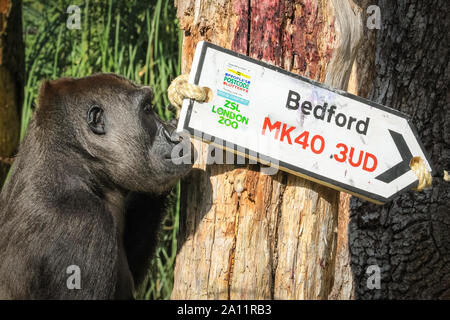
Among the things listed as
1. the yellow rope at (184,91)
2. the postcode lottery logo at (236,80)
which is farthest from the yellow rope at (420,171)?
the yellow rope at (184,91)

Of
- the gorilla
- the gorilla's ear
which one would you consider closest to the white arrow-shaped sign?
the gorilla

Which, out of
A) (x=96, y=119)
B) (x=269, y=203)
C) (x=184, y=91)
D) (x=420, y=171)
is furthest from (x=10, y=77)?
(x=420, y=171)

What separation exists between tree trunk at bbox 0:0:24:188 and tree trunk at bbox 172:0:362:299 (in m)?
2.62

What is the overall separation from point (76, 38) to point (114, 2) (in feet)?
1.52

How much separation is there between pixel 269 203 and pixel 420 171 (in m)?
0.57

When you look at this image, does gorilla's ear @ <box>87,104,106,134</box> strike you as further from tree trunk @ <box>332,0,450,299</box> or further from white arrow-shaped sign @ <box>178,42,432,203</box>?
tree trunk @ <box>332,0,450,299</box>

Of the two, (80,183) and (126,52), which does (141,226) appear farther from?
(126,52)

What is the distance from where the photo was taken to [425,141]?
12.5ft

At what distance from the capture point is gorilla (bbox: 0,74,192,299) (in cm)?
239

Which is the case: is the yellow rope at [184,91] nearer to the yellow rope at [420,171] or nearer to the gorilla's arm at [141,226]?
the yellow rope at [420,171]
